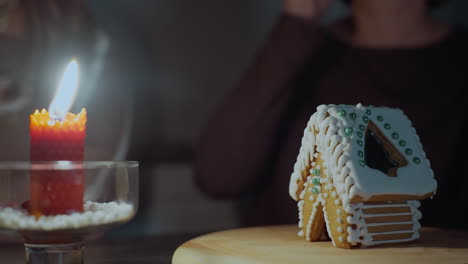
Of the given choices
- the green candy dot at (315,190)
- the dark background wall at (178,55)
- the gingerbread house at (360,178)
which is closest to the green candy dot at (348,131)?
the gingerbread house at (360,178)

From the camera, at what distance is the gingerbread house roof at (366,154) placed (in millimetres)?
767

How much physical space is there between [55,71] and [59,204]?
90 cm

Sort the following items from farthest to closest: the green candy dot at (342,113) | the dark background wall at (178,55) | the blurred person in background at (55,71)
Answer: the dark background wall at (178,55)
the blurred person in background at (55,71)
the green candy dot at (342,113)

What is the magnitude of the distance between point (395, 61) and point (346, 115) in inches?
30.0

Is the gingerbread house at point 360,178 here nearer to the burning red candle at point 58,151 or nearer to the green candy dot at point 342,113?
the green candy dot at point 342,113

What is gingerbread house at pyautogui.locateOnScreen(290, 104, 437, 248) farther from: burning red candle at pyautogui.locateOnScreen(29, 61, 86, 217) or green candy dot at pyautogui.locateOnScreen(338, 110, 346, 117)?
burning red candle at pyautogui.locateOnScreen(29, 61, 86, 217)

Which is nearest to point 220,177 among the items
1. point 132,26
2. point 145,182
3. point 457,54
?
point 145,182

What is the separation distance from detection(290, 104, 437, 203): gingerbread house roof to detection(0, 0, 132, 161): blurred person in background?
0.74 metres

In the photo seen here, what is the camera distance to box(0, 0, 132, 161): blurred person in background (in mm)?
1396

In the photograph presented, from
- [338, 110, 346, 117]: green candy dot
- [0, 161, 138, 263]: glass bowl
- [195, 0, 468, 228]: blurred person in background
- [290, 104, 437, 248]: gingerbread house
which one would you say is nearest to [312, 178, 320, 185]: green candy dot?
[290, 104, 437, 248]: gingerbread house

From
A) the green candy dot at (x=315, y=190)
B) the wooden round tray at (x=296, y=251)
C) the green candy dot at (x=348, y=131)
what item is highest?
the green candy dot at (x=348, y=131)

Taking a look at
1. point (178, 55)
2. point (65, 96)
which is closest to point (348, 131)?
point (65, 96)

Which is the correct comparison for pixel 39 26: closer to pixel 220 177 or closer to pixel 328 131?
pixel 220 177

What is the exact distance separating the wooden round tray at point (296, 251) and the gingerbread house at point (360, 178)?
→ 24 mm
